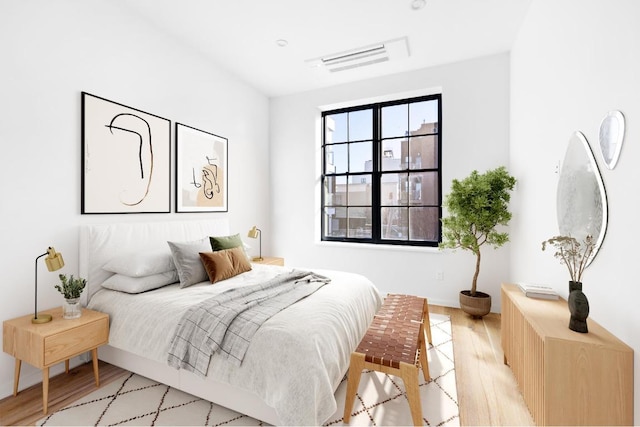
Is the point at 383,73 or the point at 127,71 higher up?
the point at 383,73

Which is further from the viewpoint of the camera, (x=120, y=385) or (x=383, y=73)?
(x=383, y=73)

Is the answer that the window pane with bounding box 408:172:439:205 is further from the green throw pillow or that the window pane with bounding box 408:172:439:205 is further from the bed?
the green throw pillow

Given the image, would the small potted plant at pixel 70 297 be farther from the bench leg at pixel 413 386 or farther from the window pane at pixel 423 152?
the window pane at pixel 423 152

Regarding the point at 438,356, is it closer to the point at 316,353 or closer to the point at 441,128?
the point at 316,353

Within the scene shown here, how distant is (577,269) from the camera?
1.78 m

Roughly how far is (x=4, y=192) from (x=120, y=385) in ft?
4.94

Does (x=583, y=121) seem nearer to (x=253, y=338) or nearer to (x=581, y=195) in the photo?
(x=581, y=195)

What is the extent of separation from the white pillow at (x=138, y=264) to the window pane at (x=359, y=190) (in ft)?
8.91

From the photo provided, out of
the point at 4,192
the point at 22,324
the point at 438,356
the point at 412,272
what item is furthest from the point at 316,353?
the point at 412,272

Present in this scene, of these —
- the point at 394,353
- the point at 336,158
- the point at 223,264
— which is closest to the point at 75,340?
the point at 223,264

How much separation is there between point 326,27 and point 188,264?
261 cm

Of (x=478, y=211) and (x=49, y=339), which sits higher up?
(x=478, y=211)

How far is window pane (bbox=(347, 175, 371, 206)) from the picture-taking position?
4.34 meters

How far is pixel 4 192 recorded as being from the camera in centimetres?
195
